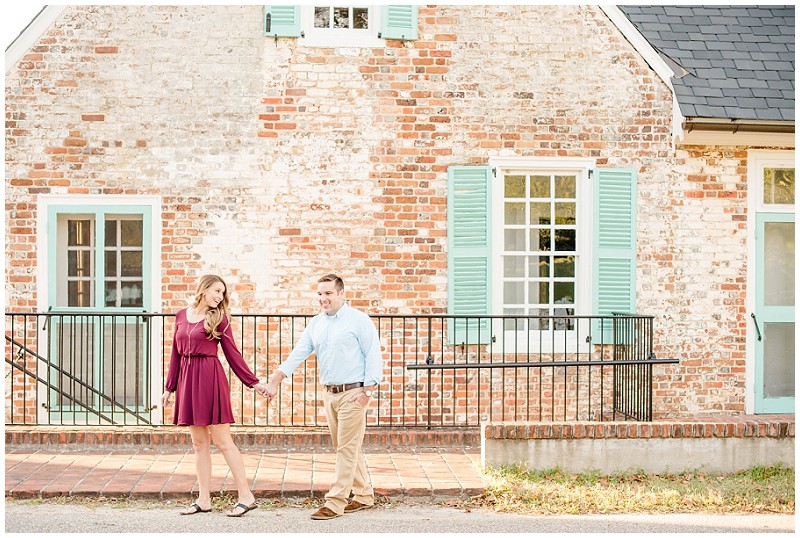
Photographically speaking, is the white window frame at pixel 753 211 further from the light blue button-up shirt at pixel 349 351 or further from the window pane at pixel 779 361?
the light blue button-up shirt at pixel 349 351

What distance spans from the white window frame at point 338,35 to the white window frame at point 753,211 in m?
4.10

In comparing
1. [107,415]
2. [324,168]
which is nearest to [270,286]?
[324,168]

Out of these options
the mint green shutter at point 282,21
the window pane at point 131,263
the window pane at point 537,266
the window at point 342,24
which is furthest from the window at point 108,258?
the window pane at point 537,266

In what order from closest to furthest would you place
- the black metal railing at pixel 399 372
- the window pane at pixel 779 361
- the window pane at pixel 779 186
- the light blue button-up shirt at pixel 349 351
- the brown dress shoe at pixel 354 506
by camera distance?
the light blue button-up shirt at pixel 349 351, the brown dress shoe at pixel 354 506, the black metal railing at pixel 399 372, the window pane at pixel 779 186, the window pane at pixel 779 361

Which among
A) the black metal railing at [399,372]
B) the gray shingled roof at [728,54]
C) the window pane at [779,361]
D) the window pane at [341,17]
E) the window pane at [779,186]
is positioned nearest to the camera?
the black metal railing at [399,372]

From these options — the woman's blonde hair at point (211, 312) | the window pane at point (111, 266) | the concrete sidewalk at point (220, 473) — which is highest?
the window pane at point (111, 266)

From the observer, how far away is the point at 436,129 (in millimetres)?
10008

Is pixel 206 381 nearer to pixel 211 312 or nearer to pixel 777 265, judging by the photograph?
pixel 211 312

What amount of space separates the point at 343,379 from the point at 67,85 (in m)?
4.99

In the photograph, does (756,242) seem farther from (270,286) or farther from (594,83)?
(270,286)

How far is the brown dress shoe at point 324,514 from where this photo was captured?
663 centimetres

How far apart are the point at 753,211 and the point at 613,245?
1.57 meters

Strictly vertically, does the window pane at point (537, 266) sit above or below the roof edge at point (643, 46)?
below

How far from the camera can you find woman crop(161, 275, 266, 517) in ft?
21.8
